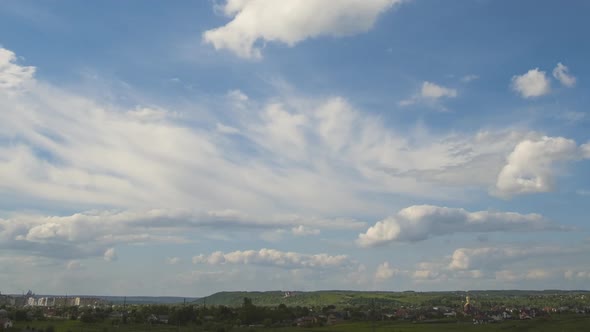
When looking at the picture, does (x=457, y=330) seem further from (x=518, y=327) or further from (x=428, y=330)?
(x=518, y=327)

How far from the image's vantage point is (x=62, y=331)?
4190 inches

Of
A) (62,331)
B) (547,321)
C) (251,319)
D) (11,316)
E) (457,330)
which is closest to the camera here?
(62,331)

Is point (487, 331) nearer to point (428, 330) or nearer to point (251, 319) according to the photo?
point (428, 330)

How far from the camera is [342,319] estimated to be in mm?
165500

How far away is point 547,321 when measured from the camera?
132625mm

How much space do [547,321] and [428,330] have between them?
132 feet

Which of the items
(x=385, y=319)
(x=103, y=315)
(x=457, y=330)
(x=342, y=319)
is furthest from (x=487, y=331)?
(x=103, y=315)

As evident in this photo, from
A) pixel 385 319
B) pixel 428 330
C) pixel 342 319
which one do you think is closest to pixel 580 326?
pixel 428 330

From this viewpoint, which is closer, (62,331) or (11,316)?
(62,331)

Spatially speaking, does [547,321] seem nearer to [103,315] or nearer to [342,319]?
[342,319]

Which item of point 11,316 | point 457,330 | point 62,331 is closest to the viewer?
point 62,331

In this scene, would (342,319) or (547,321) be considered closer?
(547,321)

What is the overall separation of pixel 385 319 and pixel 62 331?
89.3 meters

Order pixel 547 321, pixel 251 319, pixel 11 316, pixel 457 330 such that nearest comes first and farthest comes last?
pixel 457 330
pixel 547 321
pixel 11 316
pixel 251 319
